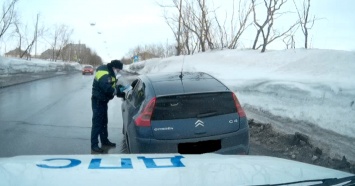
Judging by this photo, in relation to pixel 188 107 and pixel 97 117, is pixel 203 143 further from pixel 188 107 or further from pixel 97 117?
pixel 97 117

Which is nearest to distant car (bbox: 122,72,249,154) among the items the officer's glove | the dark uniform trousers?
the dark uniform trousers

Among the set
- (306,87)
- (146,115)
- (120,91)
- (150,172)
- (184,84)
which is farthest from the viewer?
(306,87)

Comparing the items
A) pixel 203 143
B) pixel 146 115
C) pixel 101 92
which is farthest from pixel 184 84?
pixel 101 92

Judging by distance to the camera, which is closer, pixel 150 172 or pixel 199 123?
pixel 150 172

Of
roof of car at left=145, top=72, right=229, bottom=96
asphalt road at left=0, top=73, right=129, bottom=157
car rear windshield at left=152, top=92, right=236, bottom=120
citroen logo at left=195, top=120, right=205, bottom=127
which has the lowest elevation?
asphalt road at left=0, top=73, right=129, bottom=157

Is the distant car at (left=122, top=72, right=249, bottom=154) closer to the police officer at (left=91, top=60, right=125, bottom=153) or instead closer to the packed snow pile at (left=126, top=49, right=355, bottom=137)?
the packed snow pile at (left=126, top=49, right=355, bottom=137)

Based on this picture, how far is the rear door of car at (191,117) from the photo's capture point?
15.4ft

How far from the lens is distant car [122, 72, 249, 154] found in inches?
184

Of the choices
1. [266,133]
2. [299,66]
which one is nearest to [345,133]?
[266,133]

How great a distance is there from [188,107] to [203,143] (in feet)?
1.72

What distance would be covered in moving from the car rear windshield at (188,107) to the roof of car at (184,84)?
102mm

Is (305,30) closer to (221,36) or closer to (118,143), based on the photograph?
(221,36)

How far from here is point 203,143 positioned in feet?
15.5

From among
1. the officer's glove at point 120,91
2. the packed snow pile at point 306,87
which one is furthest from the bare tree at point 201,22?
the officer's glove at point 120,91
